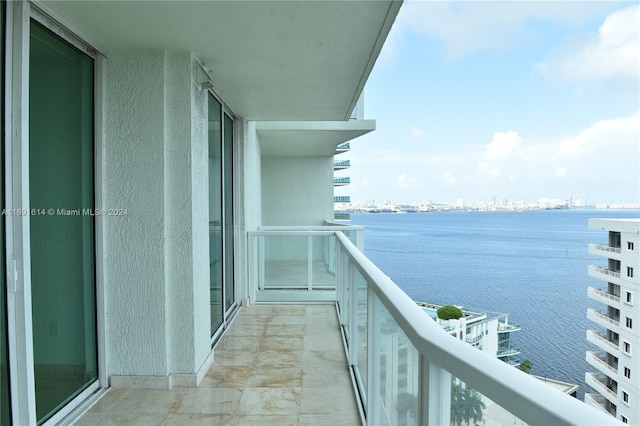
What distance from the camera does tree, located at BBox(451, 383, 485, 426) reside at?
98 centimetres

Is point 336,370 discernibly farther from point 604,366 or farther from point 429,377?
point 429,377

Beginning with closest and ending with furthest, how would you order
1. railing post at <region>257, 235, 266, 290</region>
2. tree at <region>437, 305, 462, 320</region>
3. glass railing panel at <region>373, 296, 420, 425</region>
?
glass railing panel at <region>373, 296, 420, 425</region> < tree at <region>437, 305, 462, 320</region> < railing post at <region>257, 235, 266, 290</region>

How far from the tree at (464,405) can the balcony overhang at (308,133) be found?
23.0 feet

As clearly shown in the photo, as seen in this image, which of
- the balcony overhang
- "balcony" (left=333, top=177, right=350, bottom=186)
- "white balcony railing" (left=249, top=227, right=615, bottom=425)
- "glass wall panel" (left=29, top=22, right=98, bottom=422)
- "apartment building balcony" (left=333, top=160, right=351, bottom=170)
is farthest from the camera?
"balcony" (left=333, top=177, right=350, bottom=186)

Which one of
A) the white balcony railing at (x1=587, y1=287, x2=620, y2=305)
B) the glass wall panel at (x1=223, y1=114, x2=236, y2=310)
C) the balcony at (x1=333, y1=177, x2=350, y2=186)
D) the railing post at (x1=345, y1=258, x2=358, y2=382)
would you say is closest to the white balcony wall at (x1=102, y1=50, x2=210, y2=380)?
the railing post at (x1=345, y1=258, x2=358, y2=382)

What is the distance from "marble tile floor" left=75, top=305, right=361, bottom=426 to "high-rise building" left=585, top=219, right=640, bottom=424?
5.84ft

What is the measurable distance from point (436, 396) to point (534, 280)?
41.8 ft

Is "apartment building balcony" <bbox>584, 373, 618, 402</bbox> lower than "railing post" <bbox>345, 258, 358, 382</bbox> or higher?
lower

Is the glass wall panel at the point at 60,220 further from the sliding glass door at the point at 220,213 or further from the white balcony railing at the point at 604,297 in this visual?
the white balcony railing at the point at 604,297

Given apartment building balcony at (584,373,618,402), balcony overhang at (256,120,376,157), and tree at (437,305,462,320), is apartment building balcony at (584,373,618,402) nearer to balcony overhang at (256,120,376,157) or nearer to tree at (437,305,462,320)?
tree at (437,305,462,320)

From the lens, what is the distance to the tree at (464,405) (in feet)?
3.20

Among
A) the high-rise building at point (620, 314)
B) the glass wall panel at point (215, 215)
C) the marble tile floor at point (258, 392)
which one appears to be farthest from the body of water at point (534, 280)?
the glass wall panel at point (215, 215)

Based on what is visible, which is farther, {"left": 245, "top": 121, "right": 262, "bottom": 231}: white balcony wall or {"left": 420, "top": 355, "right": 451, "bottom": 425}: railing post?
{"left": 245, "top": 121, "right": 262, "bottom": 231}: white balcony wall

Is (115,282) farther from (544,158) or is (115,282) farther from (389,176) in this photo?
(389,176)
